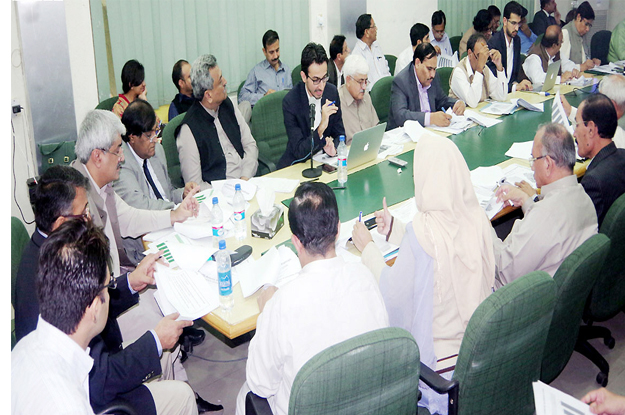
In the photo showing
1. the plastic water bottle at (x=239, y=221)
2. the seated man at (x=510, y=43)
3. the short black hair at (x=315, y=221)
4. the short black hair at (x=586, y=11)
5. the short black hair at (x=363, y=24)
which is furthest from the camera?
the short black hair at (x=586, y=11)

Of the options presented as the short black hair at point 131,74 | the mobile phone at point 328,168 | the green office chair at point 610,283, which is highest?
the short black hair at point 131,74

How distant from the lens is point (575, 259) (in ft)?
6.61

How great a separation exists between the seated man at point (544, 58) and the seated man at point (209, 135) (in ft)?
11.1

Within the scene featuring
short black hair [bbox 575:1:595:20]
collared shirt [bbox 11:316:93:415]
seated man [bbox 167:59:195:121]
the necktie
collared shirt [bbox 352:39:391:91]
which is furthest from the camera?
short black hair [bbox 575:1:595:20]

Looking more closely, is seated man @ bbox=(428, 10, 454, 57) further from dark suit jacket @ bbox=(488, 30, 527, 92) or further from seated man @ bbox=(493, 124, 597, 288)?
seated man @ bbox=(493, 124, 597, 288)

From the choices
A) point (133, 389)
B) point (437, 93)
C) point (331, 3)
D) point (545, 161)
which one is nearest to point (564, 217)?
point (545, 161)

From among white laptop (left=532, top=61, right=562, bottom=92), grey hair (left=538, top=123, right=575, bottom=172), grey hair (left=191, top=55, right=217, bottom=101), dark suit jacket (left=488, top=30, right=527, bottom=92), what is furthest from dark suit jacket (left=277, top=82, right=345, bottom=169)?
dark suit jacket (left=488, top=30, right=527, bottom=92)

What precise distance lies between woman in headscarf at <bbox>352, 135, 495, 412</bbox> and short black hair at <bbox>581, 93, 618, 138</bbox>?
1358mm

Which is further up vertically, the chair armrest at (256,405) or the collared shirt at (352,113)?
the collared shirt at (352,113)

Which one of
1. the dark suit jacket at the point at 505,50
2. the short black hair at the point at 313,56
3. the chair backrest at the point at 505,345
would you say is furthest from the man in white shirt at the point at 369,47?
the chair backrest at the point at 505,345

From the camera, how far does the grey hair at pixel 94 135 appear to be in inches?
108

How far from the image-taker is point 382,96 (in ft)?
16.1

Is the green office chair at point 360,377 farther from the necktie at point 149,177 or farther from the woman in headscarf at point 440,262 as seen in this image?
the necktie at point 149,177

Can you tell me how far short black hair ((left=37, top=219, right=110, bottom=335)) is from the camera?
1.62 m
